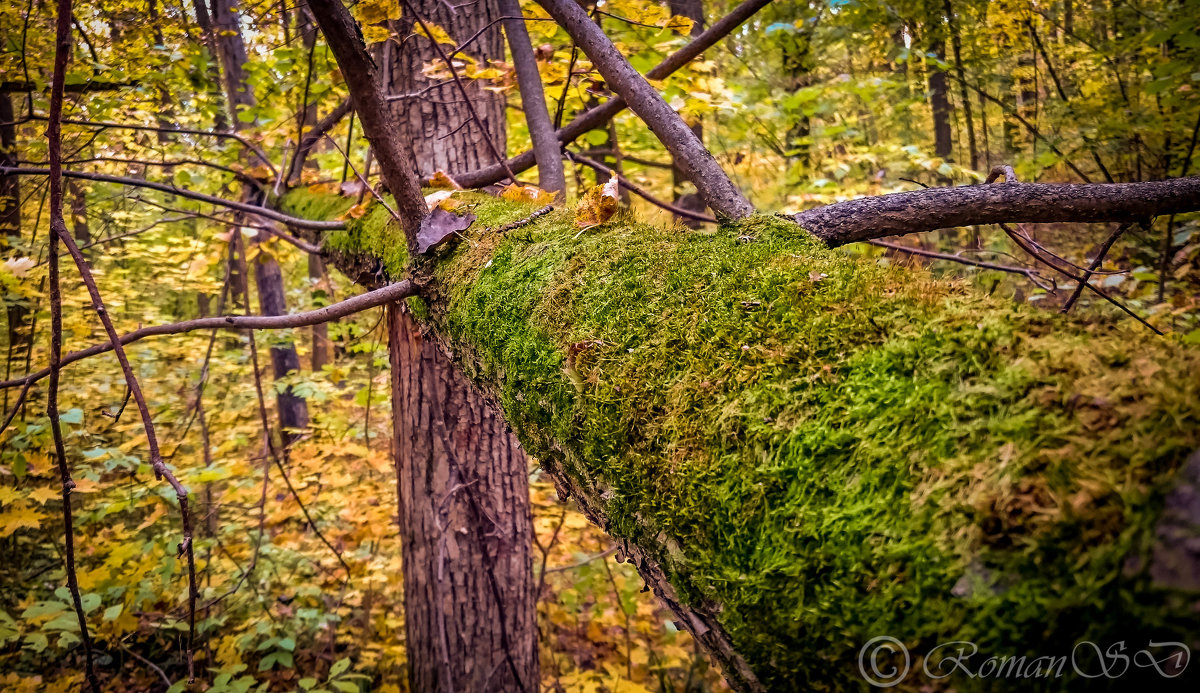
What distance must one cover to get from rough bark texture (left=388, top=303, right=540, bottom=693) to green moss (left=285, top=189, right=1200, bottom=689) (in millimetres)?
1582

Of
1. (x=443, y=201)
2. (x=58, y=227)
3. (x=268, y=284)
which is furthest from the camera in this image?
(x=268, y=284)

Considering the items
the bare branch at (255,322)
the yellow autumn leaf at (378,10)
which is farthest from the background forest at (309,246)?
the bare branch at (255,322)

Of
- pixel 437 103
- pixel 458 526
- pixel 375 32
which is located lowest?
pixel 458 526

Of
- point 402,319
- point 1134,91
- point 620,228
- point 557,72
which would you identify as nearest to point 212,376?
point 402,319

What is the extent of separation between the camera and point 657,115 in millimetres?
1771

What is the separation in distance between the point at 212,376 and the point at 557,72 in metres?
8.33

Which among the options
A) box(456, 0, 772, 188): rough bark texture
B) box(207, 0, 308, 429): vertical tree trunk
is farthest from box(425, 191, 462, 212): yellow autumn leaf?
box(207, 0, 308, 429): vertical tree trunk

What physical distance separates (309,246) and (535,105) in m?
1.37

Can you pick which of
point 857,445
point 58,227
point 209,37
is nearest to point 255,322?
point 58,227

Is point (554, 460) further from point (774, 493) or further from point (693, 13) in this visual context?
point (693, 13)

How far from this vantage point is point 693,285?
1.12 meters

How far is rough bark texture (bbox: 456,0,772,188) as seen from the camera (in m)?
2.21

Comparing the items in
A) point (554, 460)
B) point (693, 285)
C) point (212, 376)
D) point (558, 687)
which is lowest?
point (558, 687)

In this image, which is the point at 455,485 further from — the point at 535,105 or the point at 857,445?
the point at 857,445
